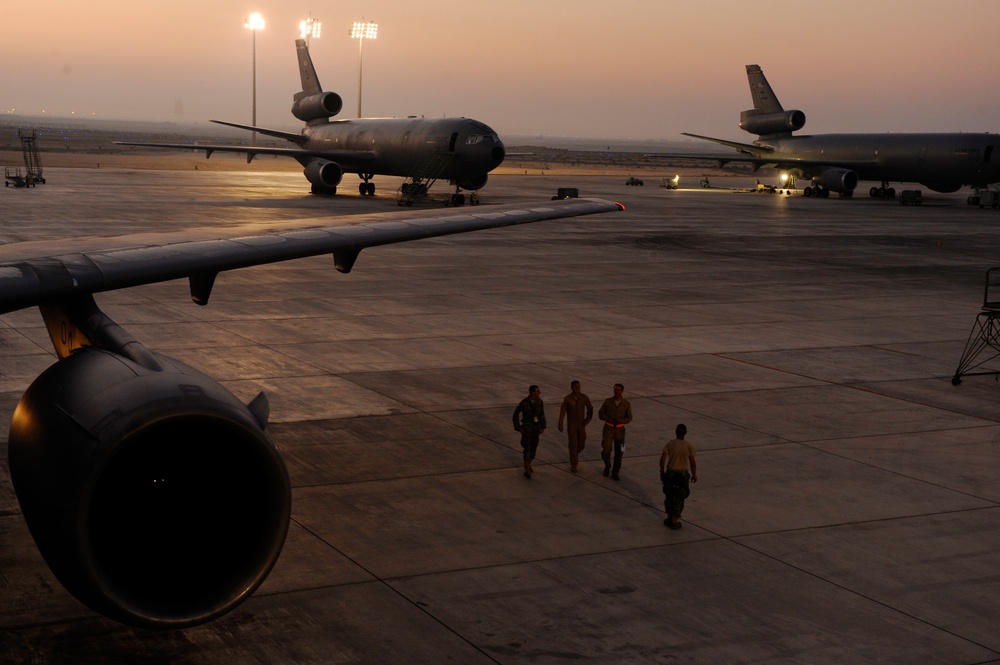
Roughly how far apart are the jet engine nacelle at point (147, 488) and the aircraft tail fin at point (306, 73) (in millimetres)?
70670

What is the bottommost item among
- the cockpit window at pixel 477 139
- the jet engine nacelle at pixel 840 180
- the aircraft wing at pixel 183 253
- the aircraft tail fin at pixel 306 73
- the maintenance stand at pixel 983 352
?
the maintenance stand at pixel 983 352

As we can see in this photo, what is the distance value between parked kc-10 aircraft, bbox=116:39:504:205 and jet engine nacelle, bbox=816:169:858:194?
98.8 feet

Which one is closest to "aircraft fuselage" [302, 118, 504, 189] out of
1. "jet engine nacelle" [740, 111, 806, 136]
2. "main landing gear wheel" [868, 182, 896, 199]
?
"main landing gear wheel" [868, 182, 896, 199]

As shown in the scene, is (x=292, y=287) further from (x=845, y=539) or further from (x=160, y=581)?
(x=160, y=581)

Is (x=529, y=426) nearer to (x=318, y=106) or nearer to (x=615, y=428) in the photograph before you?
(x=615, y=428)

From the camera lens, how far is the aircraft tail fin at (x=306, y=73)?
7506cm

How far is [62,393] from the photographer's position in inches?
Result: 264

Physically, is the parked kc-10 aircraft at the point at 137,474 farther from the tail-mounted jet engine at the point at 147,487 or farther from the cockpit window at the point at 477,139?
the cockpit window at the point at 477,139

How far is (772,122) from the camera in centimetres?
8688

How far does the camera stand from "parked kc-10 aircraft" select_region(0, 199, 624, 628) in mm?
6250

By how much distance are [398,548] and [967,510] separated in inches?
254

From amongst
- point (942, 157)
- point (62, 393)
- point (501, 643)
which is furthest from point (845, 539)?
point (942, 157)

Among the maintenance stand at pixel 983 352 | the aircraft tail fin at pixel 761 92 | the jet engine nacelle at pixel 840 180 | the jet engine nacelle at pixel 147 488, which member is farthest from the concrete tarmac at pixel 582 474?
the aircraft tail fin at pixel 761 92

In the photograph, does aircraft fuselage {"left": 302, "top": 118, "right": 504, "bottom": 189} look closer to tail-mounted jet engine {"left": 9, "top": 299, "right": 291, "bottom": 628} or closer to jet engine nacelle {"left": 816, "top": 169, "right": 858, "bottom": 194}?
jet engine nacelle {"left": 816, "top": 169, "right": 858, "bottom": 194}
